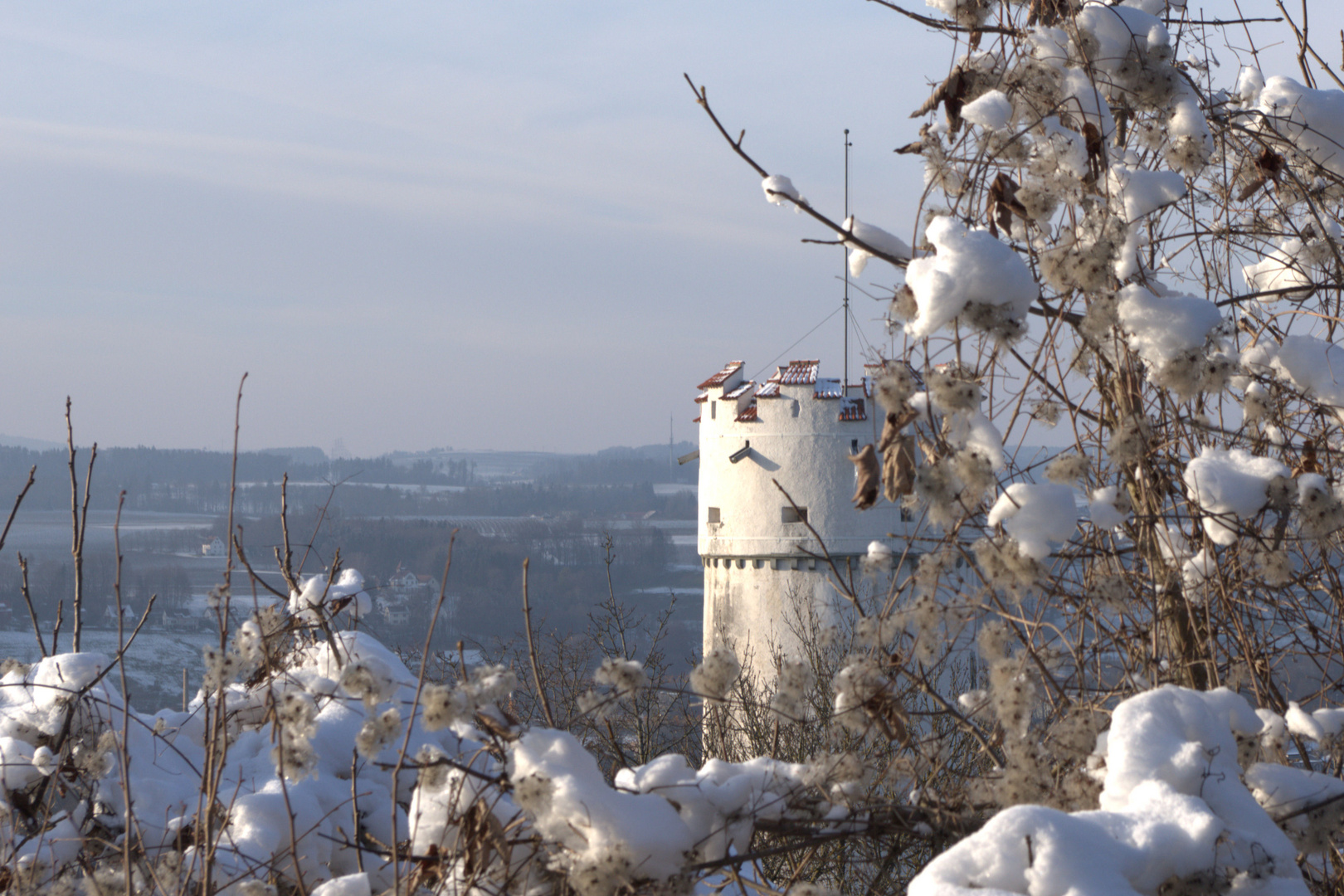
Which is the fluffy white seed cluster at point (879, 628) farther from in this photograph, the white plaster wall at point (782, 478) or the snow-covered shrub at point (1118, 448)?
the white plaster wall at point (782, 478)

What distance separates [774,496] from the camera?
1858cm

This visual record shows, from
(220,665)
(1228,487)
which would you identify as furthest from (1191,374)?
(220,665)

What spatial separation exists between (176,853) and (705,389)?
671 inches

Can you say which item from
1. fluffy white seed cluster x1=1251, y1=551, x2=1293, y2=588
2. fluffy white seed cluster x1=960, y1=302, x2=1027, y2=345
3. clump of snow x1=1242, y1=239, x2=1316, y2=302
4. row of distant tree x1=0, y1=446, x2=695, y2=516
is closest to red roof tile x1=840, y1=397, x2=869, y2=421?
clump of snow x1=1242, y1=239, x2=1316, y2=302

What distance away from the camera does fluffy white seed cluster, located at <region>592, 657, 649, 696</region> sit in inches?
76.8

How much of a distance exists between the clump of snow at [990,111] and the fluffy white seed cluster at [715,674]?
45.6 inches

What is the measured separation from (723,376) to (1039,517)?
56.9 feet

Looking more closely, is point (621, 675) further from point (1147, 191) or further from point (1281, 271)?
point (1281, 271)

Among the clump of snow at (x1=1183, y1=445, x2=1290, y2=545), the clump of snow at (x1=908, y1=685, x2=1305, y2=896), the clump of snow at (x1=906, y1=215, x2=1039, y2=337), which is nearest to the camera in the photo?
the clump of snow at (x1=908, y1=685, x2=1305, y2=896)

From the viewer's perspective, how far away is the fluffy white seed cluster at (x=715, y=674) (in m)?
2.16

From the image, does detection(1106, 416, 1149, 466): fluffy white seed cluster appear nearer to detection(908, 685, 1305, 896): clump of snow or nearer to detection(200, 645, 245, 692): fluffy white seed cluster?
detection(908, 685, 1305, 896): clump of snow

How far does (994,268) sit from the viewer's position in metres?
1.96

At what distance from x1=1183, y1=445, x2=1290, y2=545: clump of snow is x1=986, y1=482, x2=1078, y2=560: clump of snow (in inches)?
11.3

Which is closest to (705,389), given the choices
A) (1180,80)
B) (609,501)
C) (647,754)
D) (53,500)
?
(647,754)
